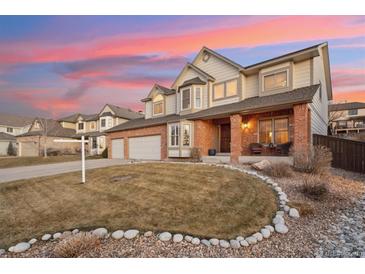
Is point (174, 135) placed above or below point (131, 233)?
above

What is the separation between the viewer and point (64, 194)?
6.51m

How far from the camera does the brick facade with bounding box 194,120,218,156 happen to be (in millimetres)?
13352

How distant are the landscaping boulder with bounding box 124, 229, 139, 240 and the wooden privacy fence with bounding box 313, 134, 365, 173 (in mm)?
9565

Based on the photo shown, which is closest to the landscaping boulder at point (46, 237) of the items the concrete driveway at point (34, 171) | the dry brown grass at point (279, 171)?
the dry brown grass at point (279, 171)

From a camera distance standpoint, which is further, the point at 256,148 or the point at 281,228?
the point at 256,148

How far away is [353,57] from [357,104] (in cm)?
3660

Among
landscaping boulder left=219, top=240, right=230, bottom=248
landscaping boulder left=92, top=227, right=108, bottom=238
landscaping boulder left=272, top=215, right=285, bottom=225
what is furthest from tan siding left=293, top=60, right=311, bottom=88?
landscaping boulder left=92, top=227, right=108, bottom=238

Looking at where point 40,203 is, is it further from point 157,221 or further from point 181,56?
point 181,56

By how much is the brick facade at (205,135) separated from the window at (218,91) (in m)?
1.92

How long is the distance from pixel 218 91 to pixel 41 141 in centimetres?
2756

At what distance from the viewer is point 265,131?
40.3ft

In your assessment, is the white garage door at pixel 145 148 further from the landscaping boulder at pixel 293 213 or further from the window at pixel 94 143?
the window at pixel 94 143

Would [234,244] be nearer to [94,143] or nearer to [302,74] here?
[302,74]

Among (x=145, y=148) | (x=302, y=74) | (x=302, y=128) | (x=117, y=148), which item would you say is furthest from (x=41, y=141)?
(x=302, y=74)
